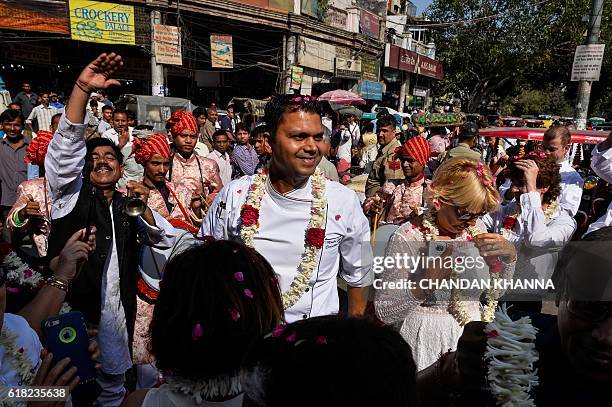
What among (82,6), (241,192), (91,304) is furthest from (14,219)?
(82,6)

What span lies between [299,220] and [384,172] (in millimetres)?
3290

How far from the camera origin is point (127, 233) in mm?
2938

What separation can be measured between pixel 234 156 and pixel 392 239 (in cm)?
492

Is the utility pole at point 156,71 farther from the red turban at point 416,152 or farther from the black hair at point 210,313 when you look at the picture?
the black hair at point 210,313

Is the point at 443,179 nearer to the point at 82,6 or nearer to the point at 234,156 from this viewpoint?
the point at 234,156

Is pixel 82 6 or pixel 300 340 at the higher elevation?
pixel 82 6

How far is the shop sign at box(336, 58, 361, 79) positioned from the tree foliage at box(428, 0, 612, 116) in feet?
22.6

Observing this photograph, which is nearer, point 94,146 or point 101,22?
point 94,146

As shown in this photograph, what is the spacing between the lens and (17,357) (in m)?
1.65

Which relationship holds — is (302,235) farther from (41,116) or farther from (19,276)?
(41,116)

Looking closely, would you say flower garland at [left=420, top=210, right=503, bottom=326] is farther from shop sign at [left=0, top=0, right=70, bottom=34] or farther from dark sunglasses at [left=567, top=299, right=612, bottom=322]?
shop sign at [left=0, top=0, right=70, bottom=34]

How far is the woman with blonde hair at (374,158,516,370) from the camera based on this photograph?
6.94 feet

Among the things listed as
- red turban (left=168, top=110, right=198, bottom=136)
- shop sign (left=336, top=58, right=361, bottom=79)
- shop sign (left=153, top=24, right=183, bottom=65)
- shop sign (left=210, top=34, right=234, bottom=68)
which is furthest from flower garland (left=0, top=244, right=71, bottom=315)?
shop sign (left=336, top=58, right=361, bottom=79)

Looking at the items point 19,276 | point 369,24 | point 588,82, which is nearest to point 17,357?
point 19,276
